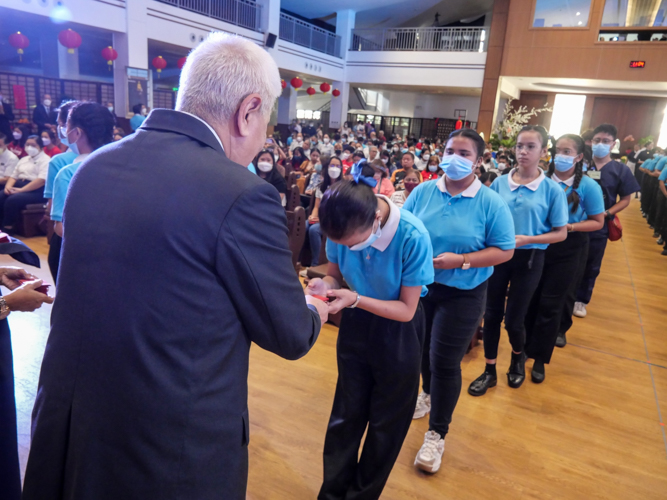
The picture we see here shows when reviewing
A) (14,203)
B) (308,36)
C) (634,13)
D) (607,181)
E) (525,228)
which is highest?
(634,13)

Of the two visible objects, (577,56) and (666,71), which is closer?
(666,71)

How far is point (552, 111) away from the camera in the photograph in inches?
632

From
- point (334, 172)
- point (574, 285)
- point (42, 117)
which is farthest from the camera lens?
point (42, 117)

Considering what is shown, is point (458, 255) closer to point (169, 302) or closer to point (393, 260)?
point (393, 260)

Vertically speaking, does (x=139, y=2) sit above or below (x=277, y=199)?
above

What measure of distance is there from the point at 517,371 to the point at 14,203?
5418 millimetres

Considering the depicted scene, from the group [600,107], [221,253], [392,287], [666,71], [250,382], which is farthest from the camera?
[600,107]

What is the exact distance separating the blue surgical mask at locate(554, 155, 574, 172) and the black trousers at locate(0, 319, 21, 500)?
9.21 feet

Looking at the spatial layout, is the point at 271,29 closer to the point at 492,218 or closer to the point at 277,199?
the point at 492,218

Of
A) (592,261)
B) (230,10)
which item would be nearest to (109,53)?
(230,10)

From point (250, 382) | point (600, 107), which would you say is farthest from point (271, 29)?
point (250, 382)

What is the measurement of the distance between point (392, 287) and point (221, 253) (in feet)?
2.71

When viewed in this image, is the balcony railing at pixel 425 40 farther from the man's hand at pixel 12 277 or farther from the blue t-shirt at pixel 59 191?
the man's hand at pixel 12 277

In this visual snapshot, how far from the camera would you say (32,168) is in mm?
5605
